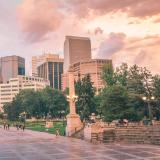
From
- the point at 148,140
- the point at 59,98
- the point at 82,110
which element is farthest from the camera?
the point at 59,98

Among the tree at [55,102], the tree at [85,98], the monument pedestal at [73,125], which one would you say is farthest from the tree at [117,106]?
the tree at [55,102]

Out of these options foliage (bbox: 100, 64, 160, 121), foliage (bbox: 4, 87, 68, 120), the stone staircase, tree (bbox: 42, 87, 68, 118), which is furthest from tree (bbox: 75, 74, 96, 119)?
foliage (bbox: 4, 87, 68, 120)

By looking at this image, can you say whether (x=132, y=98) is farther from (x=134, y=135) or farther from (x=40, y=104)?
(x=40, y=104)

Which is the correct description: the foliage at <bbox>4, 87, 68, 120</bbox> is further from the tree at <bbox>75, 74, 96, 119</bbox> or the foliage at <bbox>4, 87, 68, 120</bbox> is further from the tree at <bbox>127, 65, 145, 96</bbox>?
the tree at <bbox>127, 65, 145, 96</bbox>

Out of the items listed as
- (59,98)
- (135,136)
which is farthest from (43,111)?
(135,136)

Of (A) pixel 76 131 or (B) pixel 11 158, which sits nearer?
(B) pixel 11 158

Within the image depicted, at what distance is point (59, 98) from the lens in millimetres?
139875

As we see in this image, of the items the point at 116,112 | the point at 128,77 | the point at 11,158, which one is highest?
the point at 128,77

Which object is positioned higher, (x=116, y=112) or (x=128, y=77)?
(x=128, y=77)

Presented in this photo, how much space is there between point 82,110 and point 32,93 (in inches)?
3079

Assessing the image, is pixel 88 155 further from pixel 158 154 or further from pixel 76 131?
pixel 76 131

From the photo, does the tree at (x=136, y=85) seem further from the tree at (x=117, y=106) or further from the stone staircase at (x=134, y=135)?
the stone staircase at (x=134, y=135)

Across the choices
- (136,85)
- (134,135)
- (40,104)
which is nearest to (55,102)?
(40,104)

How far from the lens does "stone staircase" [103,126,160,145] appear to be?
4295 centimetres
